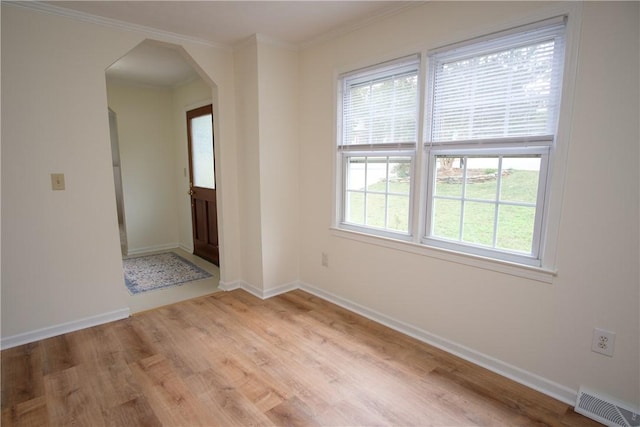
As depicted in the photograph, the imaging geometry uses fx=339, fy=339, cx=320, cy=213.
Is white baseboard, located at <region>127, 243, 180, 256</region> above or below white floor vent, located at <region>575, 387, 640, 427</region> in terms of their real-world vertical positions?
below

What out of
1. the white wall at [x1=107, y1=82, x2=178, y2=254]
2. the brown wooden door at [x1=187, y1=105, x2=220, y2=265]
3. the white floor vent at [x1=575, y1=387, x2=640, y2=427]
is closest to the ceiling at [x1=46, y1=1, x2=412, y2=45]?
the brown wooden door at [x1=187, y1=105, x2=220, y2=265]

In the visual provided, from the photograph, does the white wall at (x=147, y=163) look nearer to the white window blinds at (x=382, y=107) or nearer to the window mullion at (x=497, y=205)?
the white window blinds at (x=382, y=107)

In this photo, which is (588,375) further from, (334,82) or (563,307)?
(334,82)

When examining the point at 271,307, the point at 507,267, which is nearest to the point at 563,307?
the point at 507,267

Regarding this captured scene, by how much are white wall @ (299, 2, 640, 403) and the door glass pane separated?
2.30 metres

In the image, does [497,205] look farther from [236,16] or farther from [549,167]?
[236,16]

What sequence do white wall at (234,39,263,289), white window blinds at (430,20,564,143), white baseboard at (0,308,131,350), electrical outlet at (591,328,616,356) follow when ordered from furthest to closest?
1. white wall at (234,39,263,289)
2. white baseboard at (0,308,131,350)
3. white window blinds at (430,20,564,143)
4. electrical outlet at (591,328,616,356)

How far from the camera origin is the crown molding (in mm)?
2301

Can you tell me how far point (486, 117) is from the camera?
2.06 m

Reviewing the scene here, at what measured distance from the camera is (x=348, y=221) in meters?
3.10

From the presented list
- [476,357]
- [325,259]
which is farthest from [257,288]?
[476,357]

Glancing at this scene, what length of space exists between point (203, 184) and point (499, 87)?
12.1 feet

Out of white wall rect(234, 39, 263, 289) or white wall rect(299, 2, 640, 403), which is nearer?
white wall rect(299, 2, 640, 403)

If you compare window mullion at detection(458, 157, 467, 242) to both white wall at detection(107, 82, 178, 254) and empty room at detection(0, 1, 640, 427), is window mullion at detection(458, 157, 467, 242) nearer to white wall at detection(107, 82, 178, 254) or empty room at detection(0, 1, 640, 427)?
empty room at detection(0, 1, 640, 427)
